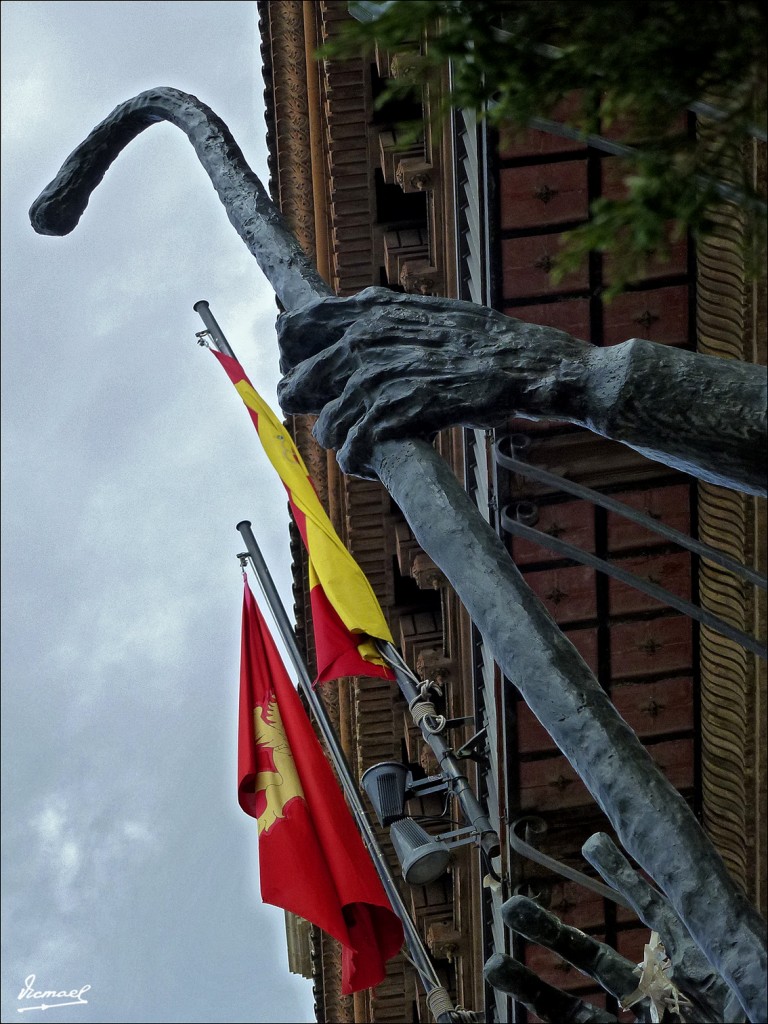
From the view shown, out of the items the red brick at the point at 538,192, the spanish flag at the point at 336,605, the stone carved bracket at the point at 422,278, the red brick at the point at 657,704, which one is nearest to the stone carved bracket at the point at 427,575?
the spanish flag at the point at 336,605

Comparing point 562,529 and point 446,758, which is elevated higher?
point 562,529

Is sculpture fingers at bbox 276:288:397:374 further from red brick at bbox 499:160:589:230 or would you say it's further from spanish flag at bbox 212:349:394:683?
spanish flag at bbox 212:349:394:683

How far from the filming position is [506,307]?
14.5 m

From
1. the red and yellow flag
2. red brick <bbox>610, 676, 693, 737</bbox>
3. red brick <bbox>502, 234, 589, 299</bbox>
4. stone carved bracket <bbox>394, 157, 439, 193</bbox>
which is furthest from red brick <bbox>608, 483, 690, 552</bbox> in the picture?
stone carved bracket <bbox>394, 157, 439, 193</bbox>

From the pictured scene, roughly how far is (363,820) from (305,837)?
79 cm

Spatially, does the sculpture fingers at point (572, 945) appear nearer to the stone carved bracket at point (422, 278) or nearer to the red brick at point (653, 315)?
the red brick at point (653, 315)

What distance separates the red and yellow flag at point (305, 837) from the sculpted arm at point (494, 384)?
880cm

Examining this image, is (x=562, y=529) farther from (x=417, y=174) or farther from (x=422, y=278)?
(x=417, y=174)

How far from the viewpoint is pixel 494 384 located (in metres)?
5.11

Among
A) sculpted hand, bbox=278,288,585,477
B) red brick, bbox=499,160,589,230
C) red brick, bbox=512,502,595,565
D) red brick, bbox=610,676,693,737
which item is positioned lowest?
sculpted hand, bbox=278,288,585,477

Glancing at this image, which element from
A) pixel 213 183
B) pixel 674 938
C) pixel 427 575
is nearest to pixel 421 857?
pixel 427 575

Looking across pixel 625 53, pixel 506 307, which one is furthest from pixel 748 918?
pixel 506 307

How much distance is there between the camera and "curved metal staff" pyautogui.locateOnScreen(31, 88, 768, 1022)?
4.13 metres

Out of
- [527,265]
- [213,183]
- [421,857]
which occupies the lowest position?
[421,857]
